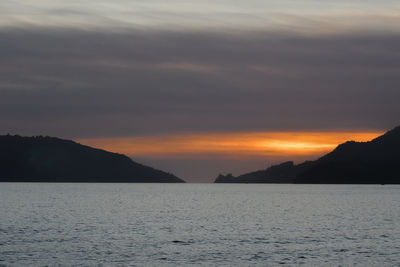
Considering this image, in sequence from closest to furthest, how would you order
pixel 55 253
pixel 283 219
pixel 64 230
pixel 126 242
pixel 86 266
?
pixel 86 266, pixel 55 253, pixel 126 242, pixel 64 230, pixel 283 219

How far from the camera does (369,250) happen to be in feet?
269

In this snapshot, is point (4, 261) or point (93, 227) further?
point (93, 227)

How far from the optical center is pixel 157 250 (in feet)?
265

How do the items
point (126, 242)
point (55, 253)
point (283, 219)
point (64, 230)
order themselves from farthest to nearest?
point (283, 219) < point (64, 230) < point (126, 242) < point (55, 253)

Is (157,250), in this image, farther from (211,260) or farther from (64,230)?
(64,230)

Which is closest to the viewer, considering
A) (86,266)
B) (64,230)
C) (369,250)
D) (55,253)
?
(86,266)

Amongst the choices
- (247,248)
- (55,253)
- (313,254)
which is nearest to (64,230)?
(55,253)

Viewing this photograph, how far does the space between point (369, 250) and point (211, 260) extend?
2339cm

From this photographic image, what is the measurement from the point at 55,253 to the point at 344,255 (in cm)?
3581

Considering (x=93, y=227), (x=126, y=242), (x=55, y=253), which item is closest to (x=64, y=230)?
(x=93, y=227)

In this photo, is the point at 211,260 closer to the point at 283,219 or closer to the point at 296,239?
the point at 296,239

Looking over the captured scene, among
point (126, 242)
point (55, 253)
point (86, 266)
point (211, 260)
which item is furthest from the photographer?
point (126, 242)

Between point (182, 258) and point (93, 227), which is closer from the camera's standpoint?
point (182, 258)

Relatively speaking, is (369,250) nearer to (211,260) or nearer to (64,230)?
(211,260)
